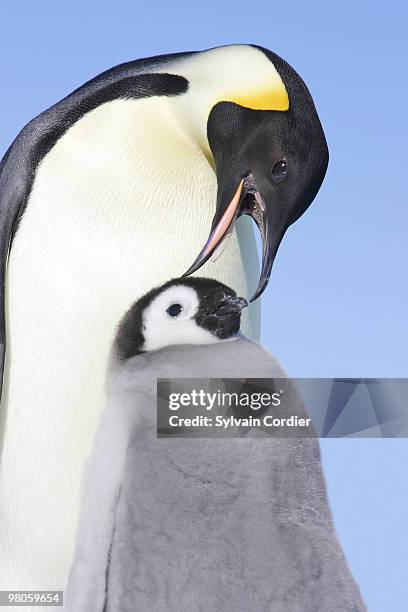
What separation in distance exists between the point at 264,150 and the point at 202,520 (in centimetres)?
96

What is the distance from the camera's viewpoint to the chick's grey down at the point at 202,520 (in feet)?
9.23

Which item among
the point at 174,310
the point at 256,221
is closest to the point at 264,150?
the point at 256,221

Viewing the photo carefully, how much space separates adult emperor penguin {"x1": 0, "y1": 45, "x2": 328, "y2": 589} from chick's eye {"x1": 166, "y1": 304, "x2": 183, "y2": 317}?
134mm

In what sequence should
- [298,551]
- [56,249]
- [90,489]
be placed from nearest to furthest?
[298,551]
[90,489]
[56,249]

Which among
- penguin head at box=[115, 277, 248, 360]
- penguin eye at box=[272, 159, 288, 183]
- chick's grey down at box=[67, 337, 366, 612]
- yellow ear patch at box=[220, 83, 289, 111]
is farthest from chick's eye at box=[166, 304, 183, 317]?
yellow ear patch at box=[220, 83, 289, 111]

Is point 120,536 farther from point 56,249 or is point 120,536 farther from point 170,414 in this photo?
point 56,249

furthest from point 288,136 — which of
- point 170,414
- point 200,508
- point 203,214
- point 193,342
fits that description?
point 200,508

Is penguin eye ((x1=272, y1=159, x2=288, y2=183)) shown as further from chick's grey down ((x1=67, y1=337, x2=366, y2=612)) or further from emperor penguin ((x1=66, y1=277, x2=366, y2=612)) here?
chick's grey down ((x1=67, y1=337, x2=366, y2=612))

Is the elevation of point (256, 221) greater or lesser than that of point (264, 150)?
lesser

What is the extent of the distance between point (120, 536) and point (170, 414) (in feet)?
1.03

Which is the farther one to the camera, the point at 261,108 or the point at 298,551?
the point at 261,108

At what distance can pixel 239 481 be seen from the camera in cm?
292

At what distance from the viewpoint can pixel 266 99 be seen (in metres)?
3.19

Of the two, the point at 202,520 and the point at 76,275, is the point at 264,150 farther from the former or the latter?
the point at 202,520
